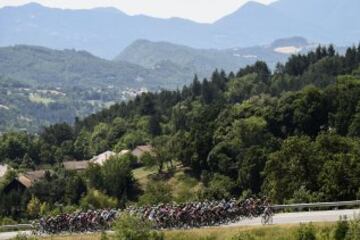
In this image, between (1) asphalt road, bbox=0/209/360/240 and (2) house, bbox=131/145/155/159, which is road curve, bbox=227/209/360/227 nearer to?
(1) asphalt road, bbox=0/209/360/240

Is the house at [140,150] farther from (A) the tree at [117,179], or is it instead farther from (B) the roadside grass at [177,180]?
(A) the tree at [117,179]

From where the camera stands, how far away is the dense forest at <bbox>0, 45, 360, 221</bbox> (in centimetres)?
5788

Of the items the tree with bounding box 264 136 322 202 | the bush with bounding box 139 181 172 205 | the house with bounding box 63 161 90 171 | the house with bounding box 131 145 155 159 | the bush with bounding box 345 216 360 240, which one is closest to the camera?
the bush with bounding box 345 216 360 240

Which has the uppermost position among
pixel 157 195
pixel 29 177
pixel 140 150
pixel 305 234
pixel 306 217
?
pixel 305 234

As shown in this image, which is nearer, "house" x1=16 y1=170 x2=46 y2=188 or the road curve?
Result: the road curve

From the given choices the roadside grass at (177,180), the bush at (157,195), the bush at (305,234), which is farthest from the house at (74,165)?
the bush at (305,234)

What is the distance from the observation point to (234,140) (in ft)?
331

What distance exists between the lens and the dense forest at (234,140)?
57.9 m

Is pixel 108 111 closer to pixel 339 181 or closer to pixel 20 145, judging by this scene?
pixel 20 145

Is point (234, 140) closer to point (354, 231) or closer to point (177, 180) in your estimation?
point (177, 180)

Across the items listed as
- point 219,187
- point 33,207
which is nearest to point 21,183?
point 33,207

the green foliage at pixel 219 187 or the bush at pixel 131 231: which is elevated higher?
the bush at pixel 131 231

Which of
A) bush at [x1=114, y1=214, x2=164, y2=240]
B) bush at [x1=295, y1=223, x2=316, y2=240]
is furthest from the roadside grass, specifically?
bush at [x1=295, y1=223, x2=316, y2=240]

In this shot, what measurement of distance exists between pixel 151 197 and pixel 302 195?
118 feet
